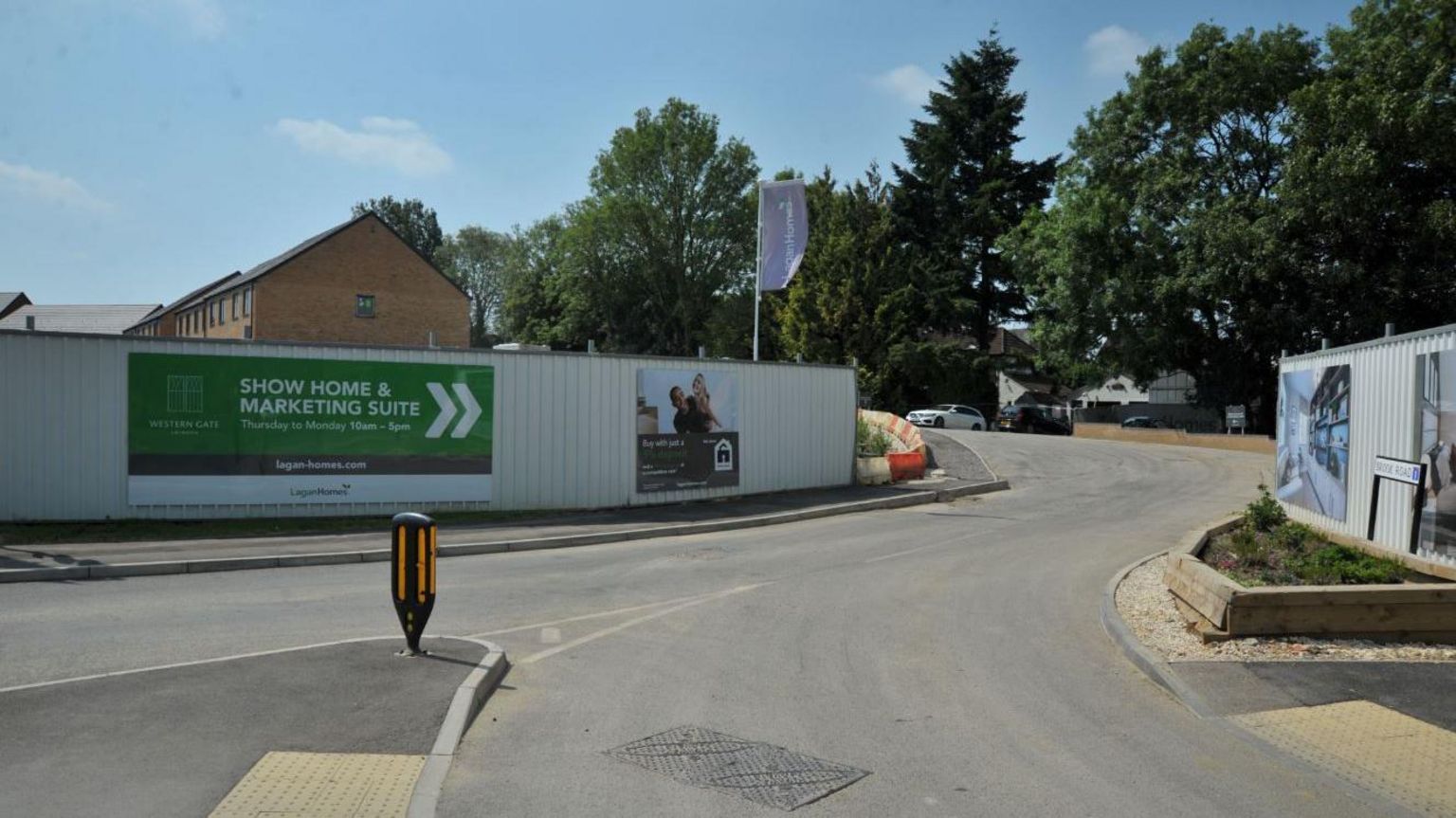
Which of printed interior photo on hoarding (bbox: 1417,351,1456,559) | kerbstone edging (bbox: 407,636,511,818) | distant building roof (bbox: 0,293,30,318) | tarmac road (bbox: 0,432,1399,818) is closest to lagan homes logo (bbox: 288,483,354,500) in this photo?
tarmac road (bbox: 0,432,1399,818)

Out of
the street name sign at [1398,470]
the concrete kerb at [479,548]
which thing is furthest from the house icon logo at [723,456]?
the street name sign at [1398,470]

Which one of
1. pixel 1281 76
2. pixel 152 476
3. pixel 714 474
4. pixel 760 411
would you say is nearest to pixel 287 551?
pixel 152 476

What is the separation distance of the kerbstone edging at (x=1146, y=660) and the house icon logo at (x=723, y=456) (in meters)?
11.4

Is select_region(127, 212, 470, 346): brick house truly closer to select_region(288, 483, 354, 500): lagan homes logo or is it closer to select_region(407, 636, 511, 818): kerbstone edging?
select_region(288, 483, 354, 500): lagan homes logo

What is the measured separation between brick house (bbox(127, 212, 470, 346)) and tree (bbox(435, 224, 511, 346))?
50.0 metres

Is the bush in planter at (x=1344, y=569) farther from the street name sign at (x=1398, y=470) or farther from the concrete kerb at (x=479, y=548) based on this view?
the concrete kerb at (x=479, y=548)

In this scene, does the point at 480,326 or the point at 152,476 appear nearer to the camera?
the point at 152,476

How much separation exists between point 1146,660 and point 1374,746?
219cm

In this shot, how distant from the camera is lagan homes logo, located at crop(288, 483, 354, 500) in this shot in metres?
18.0

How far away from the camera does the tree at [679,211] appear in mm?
69750

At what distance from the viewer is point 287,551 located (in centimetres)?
1445

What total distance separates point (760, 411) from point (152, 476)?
11.9 m

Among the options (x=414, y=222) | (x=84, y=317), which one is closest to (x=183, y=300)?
(x=84, y=317)

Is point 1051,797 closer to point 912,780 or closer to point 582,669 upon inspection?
point 912,780
